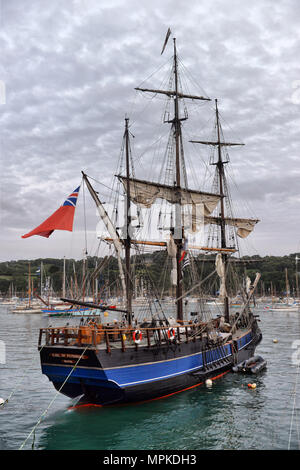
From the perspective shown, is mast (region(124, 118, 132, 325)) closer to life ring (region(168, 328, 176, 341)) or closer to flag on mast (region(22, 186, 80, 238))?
life ring (region(168, 328, 176, 341))

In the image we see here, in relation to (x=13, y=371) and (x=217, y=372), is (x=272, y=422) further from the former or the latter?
(x=13, y=371)

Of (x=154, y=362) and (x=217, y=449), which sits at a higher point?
(x=154, y=362)

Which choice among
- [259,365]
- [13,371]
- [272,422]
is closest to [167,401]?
[272,422]

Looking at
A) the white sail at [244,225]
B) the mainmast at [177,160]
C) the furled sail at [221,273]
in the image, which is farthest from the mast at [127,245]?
the white sail at [244,225]

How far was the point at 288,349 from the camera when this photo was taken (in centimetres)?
3909

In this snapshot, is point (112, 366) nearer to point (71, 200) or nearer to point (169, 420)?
point (169, 420)

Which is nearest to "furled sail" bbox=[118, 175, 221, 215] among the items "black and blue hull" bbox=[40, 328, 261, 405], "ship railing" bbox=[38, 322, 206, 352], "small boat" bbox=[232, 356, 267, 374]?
"ship railing" bbox=[38, 322, 206, 352]

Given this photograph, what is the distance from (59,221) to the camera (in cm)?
1683

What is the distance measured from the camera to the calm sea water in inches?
580

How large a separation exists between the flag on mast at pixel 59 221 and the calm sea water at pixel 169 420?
8075 millimetres

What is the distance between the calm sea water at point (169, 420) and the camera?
14.7 m

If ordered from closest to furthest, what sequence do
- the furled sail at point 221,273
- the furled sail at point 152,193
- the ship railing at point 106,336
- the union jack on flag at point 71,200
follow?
the union jack on flag at point 71,200 → the ship railing at point 106,336 → the furled sail at point 152,193 → the furled sail at point 221,273

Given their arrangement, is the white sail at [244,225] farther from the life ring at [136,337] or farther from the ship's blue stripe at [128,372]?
the life ring at [136,337]
